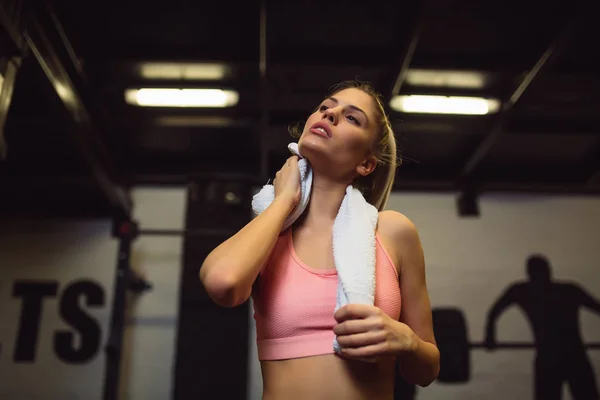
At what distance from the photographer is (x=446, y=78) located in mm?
3469

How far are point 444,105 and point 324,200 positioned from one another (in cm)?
286

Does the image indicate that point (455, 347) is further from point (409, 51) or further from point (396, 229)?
point (396, 229)

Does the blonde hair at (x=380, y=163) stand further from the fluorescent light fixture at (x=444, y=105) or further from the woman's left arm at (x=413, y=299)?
the fluorescent light fixture at (x=444, y=105)

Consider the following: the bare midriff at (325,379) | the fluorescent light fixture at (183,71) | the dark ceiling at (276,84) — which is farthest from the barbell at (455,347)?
the bare midriff at (325,379)

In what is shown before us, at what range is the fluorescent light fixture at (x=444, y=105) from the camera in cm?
363

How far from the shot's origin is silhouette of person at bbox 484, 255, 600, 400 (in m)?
4.11

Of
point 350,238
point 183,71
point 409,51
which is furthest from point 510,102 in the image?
point 350,238

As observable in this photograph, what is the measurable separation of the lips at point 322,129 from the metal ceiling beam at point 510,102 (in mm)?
2376

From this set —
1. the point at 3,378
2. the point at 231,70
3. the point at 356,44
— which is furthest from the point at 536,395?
the point at 3,378

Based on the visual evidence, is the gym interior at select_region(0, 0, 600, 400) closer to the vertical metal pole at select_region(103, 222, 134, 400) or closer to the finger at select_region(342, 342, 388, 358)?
the vertical metal pole at select_region(103, 222, 134, 400)

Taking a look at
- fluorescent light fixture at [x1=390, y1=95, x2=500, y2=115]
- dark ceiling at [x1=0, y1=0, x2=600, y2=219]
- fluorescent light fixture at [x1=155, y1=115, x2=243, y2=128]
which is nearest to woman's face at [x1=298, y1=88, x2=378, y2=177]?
dark ceiling at [x1=0, y1=0, x2=600, y2=219]

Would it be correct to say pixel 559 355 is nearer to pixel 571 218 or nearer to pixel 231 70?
pixel 571 218

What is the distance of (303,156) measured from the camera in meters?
1.09

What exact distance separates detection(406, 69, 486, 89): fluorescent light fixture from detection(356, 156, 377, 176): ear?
2371 millimetres
